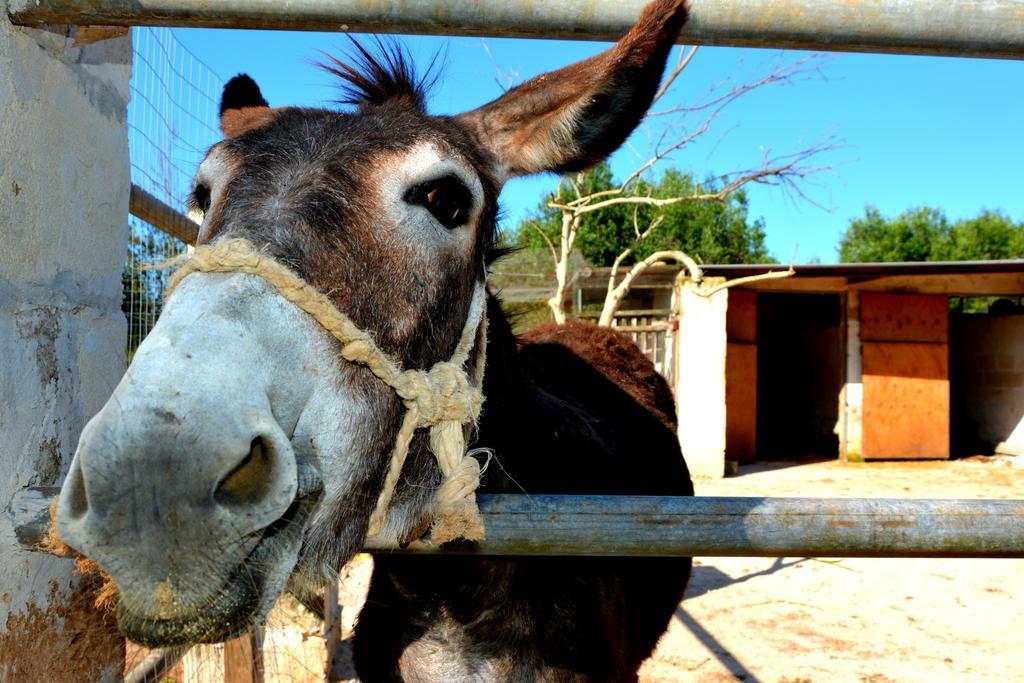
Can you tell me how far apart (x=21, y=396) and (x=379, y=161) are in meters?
0.87

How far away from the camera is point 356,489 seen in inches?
49.4

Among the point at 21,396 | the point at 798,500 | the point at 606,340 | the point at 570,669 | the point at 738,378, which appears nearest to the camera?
the point at 798,500

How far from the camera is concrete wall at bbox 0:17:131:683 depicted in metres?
1.34

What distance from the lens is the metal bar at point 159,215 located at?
199cm

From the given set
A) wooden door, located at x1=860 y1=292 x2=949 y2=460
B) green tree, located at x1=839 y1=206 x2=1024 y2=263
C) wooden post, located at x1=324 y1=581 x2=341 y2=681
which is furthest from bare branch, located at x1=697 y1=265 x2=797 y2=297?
green tree, located at x1=839 y1=206 x2=1024 y2=263

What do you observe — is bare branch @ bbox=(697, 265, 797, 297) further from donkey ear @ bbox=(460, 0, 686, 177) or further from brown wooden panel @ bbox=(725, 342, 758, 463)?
donkey ear @ bbox=(460, 0, 686, 177)

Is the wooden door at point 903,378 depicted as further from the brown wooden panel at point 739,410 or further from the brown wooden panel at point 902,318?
the brown wooden panel at point 739,410

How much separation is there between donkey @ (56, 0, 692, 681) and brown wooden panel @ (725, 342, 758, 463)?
1193 cm

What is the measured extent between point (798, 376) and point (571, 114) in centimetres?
1756

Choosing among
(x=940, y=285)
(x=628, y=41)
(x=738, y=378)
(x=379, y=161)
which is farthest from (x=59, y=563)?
(x=940, y=285)

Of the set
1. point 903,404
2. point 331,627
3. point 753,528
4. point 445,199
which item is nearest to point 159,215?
point 445,199

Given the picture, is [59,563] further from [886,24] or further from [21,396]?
[886,24]

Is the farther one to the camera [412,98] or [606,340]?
[606,340]

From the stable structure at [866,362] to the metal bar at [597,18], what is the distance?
10.9 metres
